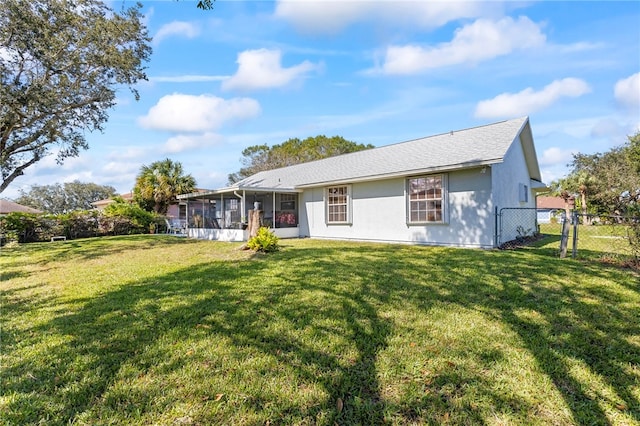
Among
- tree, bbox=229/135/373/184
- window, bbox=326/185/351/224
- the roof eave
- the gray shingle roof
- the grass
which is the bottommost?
the grass

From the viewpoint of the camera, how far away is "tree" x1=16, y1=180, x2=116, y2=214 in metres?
53.9

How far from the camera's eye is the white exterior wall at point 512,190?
Answer: 10.0m

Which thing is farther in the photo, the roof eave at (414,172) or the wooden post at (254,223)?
the wooden post at (254,223)

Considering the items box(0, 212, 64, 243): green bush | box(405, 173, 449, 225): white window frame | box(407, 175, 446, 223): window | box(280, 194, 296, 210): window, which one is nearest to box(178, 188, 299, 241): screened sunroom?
box(280, 194, 296, 210): window

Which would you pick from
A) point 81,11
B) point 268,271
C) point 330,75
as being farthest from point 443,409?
point 81,11

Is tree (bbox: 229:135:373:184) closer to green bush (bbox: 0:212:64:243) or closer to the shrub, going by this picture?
green bush (bbox: 0:212:64:243)

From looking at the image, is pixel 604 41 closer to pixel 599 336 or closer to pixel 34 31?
pixel 599 336

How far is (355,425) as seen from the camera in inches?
81.7

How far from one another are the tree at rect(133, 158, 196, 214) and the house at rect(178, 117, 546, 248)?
27.8 ft

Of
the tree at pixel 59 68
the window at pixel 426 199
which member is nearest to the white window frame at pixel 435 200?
the window at pixel 426 199

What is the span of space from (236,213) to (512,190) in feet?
41.3

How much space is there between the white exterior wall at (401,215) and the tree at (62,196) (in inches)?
2158

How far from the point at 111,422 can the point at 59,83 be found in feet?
45.5

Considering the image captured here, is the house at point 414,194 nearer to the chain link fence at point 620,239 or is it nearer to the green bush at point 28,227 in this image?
the chain link fence at point 620,239
